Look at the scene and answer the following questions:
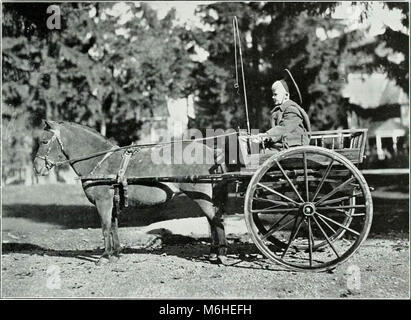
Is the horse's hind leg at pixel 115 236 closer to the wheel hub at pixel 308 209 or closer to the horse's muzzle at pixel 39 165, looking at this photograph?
the horse's muzzle at pixel 39 165

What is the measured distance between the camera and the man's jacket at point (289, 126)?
6797 mm

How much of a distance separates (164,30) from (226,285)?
105 ft

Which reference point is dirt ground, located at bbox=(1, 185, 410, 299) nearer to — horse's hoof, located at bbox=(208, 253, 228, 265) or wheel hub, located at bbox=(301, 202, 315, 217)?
horse's hoof, located at bbox=(208, 253, 228, 265)

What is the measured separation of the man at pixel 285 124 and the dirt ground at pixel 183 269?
6.68ft

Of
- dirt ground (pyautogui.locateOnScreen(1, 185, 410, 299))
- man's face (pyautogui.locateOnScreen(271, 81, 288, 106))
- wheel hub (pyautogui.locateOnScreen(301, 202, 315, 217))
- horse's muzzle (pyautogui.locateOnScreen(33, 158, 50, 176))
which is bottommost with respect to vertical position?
dirt ground (pyautogui.locateOnScreen(1, 185, 410, 299))

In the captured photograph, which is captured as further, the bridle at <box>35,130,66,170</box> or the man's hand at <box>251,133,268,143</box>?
the bridle at <box>35,130,66,170</box>

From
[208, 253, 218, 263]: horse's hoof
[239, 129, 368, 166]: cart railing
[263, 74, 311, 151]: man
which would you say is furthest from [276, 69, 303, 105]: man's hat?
[208, 253, 218, 263]: horse's hoof

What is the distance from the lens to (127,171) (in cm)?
773

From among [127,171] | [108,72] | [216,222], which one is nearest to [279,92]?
[216,222]

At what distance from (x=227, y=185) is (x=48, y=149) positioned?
10.9 feet

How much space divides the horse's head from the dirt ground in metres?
1.80

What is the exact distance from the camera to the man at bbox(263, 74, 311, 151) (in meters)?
6.80
